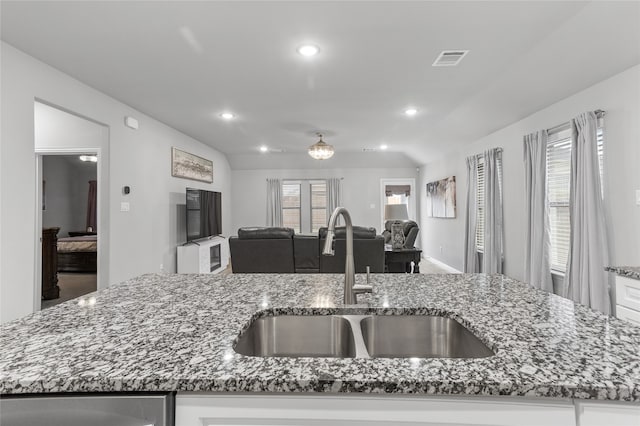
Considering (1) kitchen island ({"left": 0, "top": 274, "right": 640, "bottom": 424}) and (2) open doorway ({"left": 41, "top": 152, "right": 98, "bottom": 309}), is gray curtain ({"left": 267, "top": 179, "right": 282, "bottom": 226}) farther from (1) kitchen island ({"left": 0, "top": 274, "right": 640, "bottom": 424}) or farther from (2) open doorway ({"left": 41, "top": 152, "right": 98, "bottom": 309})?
(1) kitchen island ({"left": 0, "top": 274, "right": 640, "bottom": 424})

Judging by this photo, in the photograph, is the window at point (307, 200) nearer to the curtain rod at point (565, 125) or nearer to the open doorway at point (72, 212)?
the open doorway at point (72, 212)

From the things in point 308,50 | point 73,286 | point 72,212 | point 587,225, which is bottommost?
point 73,286

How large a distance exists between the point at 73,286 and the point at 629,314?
21.7 feet

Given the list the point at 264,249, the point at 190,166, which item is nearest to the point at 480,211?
the point at 264,249

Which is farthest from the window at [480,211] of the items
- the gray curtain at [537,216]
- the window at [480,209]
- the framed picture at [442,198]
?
the gray curtain at [537,216]

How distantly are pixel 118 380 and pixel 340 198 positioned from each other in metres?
8.24

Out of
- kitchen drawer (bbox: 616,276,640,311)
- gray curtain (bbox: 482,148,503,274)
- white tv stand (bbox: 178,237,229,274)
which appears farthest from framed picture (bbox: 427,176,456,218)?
white tv stand (bbox: 178,237,229,274)

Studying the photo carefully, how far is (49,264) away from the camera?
4.45 metres

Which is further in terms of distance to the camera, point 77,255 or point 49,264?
point 77,255

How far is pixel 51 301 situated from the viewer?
441 cm

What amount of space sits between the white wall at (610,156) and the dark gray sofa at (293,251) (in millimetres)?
1817

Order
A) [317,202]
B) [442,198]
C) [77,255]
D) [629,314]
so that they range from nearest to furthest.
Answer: [629,314], [77,255], [442,198], [317,202]

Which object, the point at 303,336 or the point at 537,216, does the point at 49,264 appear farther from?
the point at 537,216

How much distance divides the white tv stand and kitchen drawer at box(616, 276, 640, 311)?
5261 mm
